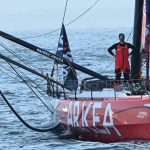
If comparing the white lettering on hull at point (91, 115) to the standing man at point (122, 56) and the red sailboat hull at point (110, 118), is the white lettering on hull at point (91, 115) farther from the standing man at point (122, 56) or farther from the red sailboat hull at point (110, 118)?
the standing man at point (122, 56)

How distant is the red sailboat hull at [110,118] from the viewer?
17.0m

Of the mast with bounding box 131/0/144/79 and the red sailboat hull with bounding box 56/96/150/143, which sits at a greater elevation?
the mast with bounding box 131/0/144/79

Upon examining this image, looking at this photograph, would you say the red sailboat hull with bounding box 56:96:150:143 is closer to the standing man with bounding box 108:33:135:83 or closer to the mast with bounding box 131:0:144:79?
the standing man with bounding box 108:33:135:83

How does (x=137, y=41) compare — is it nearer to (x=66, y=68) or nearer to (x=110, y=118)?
(x=66, y=68)

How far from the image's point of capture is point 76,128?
19.0 meters

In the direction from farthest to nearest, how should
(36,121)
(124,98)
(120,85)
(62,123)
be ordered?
(36,121) < (62,123) < (120,85) < (124,98)

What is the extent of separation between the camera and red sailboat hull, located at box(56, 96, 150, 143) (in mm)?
16969

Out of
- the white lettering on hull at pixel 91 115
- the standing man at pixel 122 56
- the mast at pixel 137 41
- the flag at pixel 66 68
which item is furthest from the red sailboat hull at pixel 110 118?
the mast at pixel 137 41

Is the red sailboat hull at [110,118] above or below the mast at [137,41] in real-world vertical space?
below

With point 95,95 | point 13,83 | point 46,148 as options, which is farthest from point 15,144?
point 13,83

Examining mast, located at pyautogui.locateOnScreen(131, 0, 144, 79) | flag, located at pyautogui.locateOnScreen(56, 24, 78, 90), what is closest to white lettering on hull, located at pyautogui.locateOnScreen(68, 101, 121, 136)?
flag, located at pyautogui.locateOnScreen(56, 24, 78, 90)

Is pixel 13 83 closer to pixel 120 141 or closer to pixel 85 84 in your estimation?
pixel 85 84

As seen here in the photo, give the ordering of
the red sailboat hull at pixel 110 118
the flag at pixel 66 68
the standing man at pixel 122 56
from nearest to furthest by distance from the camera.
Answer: the red sailboat hull at pixel 110 118, the standing man at pixel 122 56, the flag at pixel 66 68

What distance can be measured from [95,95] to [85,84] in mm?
1615
